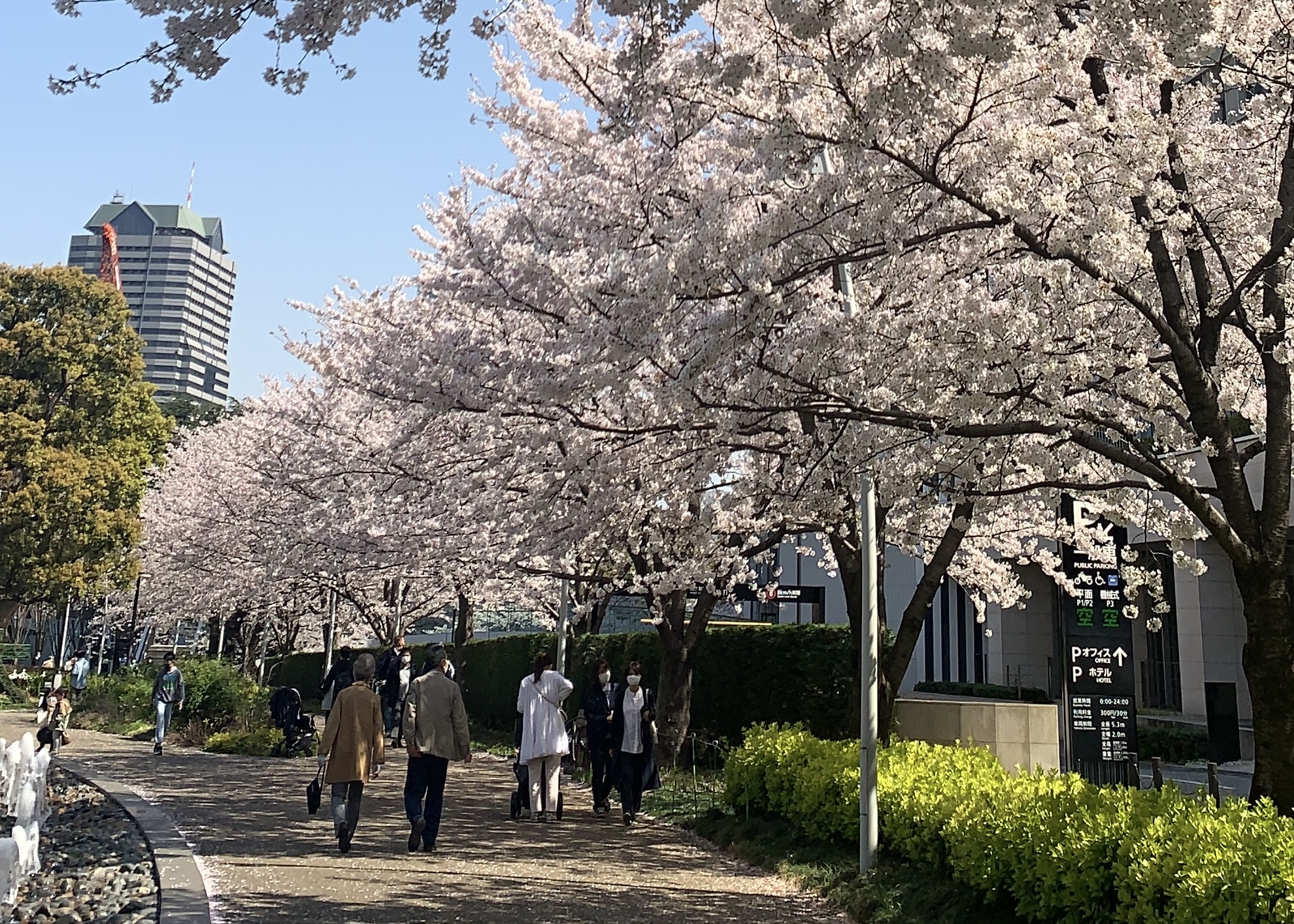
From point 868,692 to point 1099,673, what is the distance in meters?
3.52

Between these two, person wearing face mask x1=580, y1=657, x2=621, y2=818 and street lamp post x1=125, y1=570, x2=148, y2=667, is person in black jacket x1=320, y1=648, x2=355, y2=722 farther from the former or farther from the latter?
street lamp post x1=125, y1=570, x2=148, y2=667

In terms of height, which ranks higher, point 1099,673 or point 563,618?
point 563,618

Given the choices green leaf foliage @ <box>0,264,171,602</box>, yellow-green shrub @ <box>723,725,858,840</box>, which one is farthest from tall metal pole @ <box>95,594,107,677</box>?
yellow-green shrub @ <box>723,725,858,840</box>

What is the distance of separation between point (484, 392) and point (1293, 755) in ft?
23.1

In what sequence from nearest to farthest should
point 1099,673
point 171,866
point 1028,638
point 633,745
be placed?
point 171,866
point 1099,673
point 633,745
point 1028,638

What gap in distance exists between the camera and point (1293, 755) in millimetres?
6113

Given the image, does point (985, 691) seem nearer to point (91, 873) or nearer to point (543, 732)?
point (543, 732)

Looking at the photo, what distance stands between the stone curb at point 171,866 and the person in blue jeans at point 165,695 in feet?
16.4

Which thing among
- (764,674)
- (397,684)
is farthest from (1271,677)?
(397,684)

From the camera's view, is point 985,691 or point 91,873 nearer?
point 91,873

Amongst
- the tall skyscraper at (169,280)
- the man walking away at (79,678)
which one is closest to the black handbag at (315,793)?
the man walking away at (79,678)

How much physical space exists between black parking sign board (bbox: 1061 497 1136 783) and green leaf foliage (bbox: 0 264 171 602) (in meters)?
24.7

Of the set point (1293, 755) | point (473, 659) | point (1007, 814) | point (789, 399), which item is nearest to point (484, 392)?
point (789, 399)

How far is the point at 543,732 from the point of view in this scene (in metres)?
10.4
